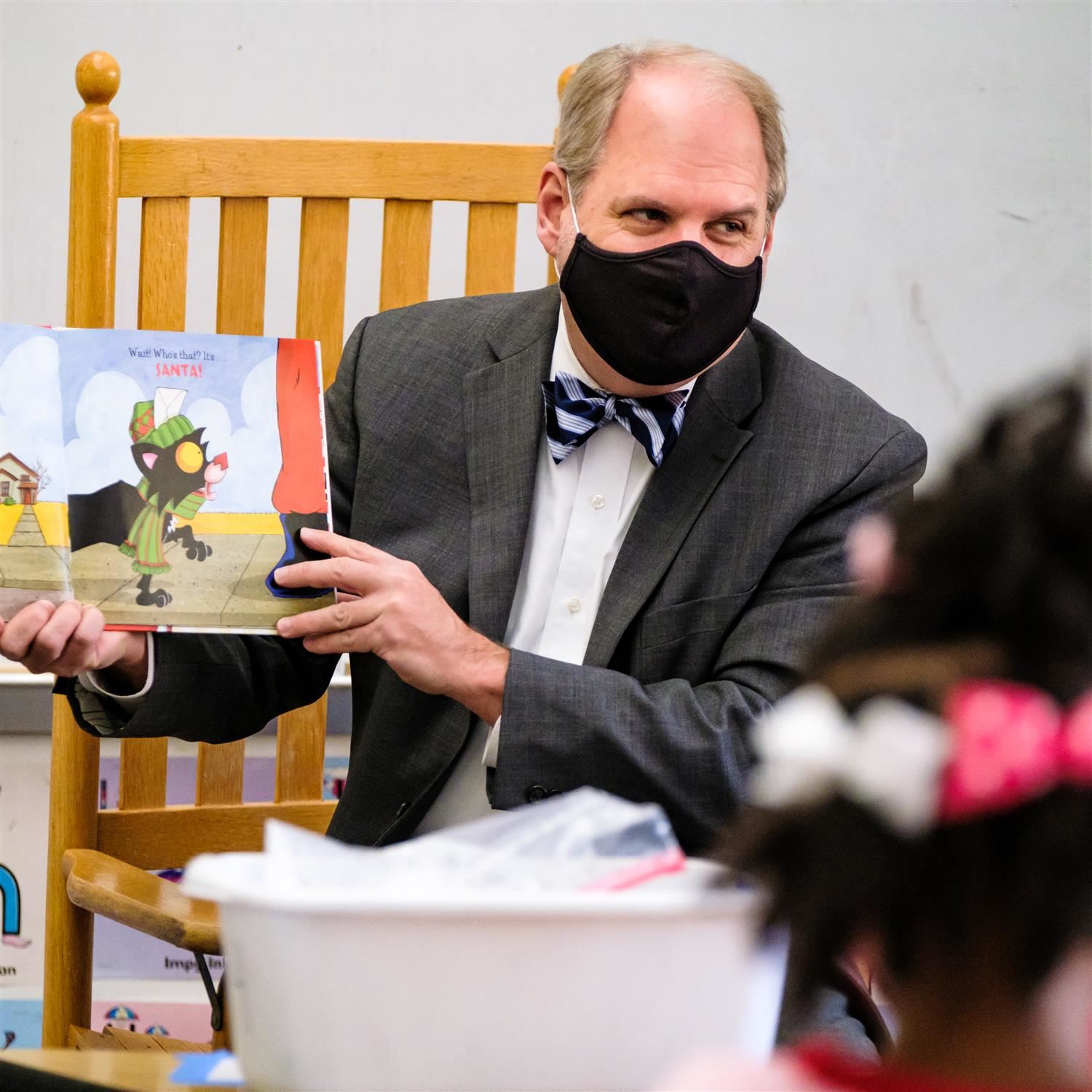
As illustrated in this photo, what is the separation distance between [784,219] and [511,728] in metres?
1.07

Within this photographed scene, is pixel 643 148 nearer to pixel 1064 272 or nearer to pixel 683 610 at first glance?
pixel 683 610

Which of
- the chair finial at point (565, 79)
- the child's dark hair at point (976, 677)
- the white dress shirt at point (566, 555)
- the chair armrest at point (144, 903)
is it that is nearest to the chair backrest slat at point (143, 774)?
the chair armrest at point (144, 903)

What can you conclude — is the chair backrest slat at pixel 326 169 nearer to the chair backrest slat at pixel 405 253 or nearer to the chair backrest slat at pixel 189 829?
the chair backrest slat at pixel 405 253

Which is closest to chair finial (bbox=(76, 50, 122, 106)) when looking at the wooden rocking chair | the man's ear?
the wooden rocking chair

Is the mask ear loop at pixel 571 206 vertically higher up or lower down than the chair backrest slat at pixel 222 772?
higher up

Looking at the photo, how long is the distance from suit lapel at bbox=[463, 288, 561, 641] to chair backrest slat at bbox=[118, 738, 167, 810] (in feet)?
1.50

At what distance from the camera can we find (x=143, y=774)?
57.2 inches

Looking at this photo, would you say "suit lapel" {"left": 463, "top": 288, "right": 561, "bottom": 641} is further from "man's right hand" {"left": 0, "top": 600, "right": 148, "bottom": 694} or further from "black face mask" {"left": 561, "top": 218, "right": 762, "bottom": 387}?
"man's right hand" {"left": 0, "top": 600, "right": 148, "bottom": 694}

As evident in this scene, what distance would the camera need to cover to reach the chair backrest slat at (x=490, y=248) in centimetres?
145

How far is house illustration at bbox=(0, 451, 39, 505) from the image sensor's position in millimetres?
996

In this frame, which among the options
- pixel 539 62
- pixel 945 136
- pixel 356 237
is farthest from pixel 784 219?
pixel 356 237

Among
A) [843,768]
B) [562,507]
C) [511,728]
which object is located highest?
[843,768]

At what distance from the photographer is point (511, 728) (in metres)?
1.11

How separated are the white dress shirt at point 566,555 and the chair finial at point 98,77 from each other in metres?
0.57
